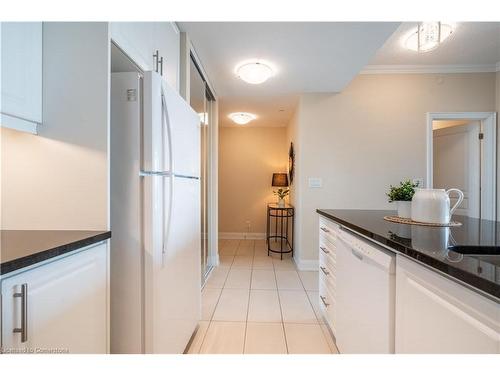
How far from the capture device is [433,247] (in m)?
0.81

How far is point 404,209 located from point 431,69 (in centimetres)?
296

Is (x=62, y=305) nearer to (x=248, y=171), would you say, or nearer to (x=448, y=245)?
(x=448, y=245)

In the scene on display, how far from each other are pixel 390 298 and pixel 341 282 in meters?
0.54

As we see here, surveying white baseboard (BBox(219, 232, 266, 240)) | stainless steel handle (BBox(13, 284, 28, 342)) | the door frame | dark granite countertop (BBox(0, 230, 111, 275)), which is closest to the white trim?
dark granite countertop (BBox(0, 230, 111, 275))

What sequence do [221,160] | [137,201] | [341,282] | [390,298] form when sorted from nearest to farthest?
[390,298] → [137,201] → [341,282] → [221,160]

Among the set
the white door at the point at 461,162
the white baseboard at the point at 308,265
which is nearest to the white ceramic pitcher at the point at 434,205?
the white baseboard at the point at 308,265

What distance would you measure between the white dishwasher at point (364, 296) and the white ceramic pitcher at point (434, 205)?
1.24 feet

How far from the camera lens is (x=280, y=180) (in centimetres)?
472

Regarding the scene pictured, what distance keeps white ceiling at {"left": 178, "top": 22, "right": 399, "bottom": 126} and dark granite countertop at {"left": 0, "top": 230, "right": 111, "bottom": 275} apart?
1.80 m

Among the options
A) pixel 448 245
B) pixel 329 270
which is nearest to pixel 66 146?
pixel 448 245

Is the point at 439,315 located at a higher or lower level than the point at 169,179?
lower
